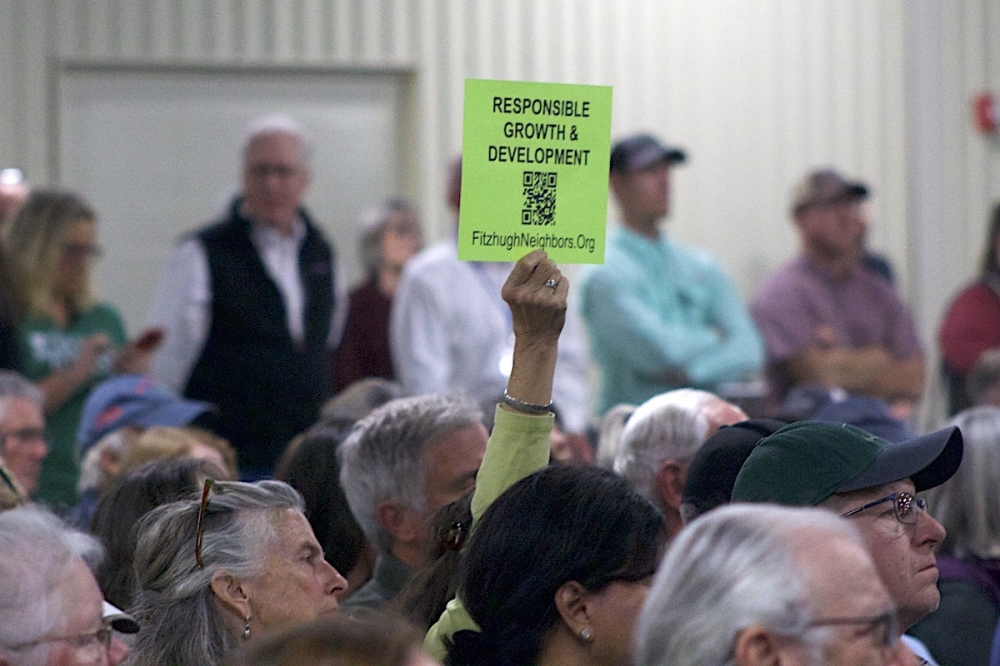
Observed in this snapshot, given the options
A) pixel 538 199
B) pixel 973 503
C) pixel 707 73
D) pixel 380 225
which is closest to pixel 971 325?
pixel 707 73

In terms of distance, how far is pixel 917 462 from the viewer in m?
2.66

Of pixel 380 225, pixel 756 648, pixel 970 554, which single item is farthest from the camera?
pixel 380 225

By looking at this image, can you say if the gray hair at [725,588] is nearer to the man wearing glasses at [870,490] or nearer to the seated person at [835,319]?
the man wearing glasses at [870,490]

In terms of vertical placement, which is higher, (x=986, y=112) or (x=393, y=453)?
(x=986, y=112)

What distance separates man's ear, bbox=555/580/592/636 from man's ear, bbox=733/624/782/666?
472 millimetres

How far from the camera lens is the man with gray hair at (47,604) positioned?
2.32 m

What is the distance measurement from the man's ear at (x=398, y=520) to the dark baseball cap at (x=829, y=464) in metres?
0.98

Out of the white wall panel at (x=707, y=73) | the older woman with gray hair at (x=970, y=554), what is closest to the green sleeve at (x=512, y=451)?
the older woman with gray hair at (x=970, y=554)

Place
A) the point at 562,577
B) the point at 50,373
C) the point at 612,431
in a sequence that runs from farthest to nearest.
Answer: the point at 50,373, the point at 612,431, the point at 562,577

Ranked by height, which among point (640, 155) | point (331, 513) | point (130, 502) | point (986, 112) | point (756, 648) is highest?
point (986, 112)

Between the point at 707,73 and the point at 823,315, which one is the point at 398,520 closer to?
the point at 823,315

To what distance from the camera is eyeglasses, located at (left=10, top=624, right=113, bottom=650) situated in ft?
7.61

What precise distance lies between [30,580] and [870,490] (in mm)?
1367

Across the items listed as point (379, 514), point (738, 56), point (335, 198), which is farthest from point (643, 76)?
point (379, 514)
